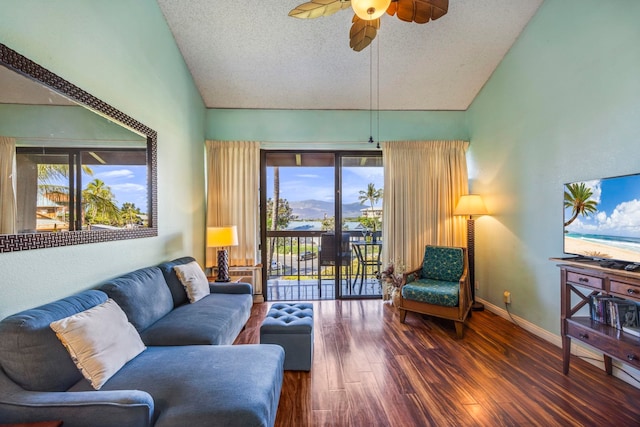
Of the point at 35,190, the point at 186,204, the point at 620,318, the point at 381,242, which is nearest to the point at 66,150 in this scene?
the point at 35,190

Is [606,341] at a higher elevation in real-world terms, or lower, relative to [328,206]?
lower

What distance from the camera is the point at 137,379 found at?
58.6 inches

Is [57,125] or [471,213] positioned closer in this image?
[57,125]

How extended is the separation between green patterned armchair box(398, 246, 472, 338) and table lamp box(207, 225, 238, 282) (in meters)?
2.22

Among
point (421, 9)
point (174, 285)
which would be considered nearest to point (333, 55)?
point (421, 9)

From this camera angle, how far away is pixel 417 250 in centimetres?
418

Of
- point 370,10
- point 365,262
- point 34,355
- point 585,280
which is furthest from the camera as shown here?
point 365,262

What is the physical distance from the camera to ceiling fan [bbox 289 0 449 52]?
60.9 inches

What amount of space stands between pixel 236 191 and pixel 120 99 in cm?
191

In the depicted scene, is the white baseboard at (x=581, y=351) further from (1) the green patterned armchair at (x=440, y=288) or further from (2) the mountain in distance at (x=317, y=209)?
(2) the mountain in distance at (x=317, y=209)

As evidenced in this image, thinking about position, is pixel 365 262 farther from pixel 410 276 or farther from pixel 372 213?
pixel 410 276

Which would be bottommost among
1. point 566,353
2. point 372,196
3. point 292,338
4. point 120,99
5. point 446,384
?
point 446,384

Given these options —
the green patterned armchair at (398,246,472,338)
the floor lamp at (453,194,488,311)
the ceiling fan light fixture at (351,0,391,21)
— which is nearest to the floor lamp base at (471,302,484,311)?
the floor lamp at (453,194,488,311)

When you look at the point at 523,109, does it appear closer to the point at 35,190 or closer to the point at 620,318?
the point at 620,318
